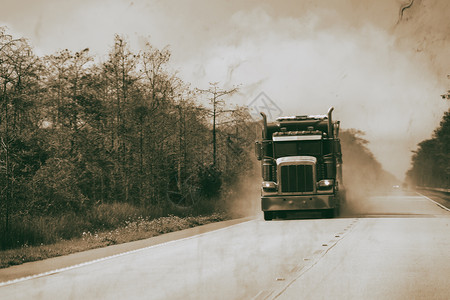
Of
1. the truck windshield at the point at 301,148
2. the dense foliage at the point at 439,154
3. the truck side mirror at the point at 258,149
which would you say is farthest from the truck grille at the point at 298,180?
the dense foliage at the point at 439,154

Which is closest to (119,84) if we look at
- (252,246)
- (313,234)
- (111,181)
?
(111,181)

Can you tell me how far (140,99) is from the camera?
3238 cm

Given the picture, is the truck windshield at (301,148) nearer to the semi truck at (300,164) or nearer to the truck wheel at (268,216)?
the semi truck at (300,164)

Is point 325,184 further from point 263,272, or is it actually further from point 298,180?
point 263,272

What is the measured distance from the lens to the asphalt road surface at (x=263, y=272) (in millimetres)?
9062

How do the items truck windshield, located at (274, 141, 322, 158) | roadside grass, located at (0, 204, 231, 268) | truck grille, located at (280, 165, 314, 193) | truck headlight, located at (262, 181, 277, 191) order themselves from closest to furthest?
roadside grass, located at (0, 204, 231, 268) → truck grille, located at (280, 165, 314, 193) → truck headlight, located at (262, 181, 277, 191) → truck windshield, located at (274, 141, 322, 158)

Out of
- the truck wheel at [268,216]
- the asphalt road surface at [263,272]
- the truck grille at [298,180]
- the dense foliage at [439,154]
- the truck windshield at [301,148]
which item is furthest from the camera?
the dense foliage at [439,154]

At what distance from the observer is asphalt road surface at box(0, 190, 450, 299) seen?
9.06 m

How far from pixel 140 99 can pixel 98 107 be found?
217cm

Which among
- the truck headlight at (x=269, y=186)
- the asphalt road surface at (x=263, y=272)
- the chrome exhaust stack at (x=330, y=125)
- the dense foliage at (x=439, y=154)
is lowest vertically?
the asphalt road surface at (x=263, y=272)

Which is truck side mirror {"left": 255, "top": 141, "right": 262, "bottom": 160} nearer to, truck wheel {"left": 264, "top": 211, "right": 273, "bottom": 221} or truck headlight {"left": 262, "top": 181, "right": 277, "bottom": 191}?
truck headlight {"left": 262, "top": 181, "right": 277, "bottom": 191}

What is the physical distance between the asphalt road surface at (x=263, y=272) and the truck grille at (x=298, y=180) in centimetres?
746

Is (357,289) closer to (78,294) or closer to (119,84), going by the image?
(78,294)

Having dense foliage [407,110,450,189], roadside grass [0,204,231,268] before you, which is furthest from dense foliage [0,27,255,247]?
dense foliage [407,110,450,189]
